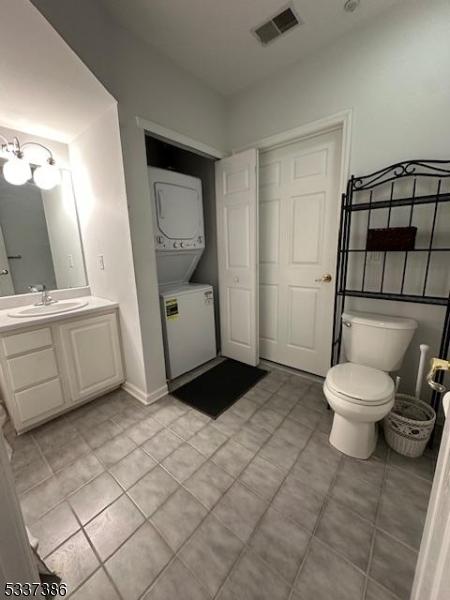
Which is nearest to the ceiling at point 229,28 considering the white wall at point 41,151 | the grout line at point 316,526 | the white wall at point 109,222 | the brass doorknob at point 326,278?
the white wall at point 109,222

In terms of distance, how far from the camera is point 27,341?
5.26 feet

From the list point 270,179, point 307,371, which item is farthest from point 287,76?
point 307,371

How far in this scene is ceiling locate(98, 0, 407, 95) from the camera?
1.42 metres

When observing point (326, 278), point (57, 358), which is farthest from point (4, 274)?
point (326, 278)

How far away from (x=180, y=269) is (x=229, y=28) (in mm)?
1771

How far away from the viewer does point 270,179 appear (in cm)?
224

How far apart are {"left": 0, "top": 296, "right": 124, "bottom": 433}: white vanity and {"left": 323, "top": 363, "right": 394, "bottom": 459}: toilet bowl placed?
5.50 feet

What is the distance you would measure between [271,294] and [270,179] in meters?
1.06

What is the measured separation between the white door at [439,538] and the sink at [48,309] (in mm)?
2064

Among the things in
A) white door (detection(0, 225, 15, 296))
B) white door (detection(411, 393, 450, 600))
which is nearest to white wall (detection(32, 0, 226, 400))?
white door (detection(0, 225, 15, 296))

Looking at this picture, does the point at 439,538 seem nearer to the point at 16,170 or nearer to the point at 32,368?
the point at 32,368

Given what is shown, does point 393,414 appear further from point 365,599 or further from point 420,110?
point 420,110

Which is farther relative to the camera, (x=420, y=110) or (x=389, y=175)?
(x=389, y=175)

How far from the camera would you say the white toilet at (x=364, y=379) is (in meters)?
1.34
